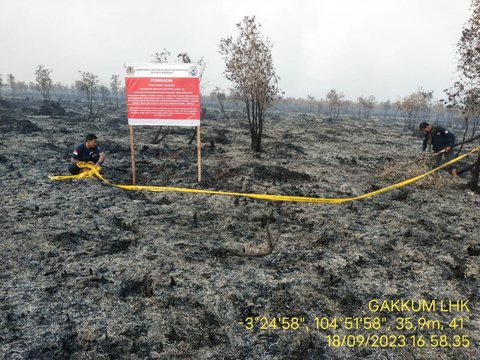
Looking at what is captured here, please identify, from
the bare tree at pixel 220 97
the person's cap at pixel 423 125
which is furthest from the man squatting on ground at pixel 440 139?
the bare tree at pixel 220 97

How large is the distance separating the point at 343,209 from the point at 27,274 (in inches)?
269

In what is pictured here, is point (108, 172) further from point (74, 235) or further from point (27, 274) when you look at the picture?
point (27, 274)

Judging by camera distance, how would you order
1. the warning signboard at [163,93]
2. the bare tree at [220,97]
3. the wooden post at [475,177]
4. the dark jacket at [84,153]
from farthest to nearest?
the bare tree at [220,97]
the wooden post at [475,177]
the dark jacket at [84,153]
the warning signboard at [163,93]

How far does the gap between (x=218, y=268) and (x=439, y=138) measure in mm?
8327

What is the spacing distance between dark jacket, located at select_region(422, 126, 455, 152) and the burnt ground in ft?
4.61

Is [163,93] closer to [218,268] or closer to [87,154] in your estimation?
[87,154]

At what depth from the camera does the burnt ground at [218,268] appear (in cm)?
385

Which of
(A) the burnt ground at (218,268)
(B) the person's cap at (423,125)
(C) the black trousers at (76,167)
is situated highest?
(B) the person's cap at (423,125)

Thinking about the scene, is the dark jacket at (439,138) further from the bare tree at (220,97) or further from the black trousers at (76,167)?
the bare tree at (220,97)

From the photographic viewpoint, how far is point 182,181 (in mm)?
10633

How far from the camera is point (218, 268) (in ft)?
17.9

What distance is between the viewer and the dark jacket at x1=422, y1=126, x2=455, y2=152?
32.2 feet

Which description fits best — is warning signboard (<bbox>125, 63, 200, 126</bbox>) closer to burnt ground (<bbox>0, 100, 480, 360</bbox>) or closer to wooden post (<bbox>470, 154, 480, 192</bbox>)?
burnt ground (<bbox>0, 100, 480, 360</bbox>)
